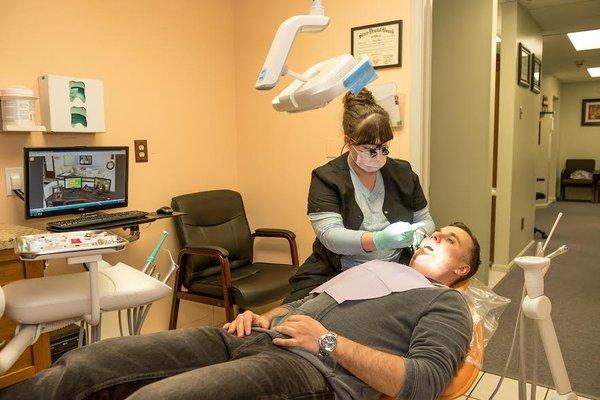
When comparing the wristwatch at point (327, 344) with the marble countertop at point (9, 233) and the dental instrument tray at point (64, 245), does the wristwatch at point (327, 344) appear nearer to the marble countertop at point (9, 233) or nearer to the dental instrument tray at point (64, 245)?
the dental instrument tray at point (64, 245)

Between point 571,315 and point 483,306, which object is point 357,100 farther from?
point 571,315

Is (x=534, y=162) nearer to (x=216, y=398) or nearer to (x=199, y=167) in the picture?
(x=199, y=167)

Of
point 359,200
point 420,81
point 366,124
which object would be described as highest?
point 420,81

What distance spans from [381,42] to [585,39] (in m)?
4.84

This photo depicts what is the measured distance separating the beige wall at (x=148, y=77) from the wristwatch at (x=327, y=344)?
1594 mm

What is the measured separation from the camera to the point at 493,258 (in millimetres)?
4379

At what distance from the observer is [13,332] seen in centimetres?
171

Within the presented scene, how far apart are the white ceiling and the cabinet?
4376 mm

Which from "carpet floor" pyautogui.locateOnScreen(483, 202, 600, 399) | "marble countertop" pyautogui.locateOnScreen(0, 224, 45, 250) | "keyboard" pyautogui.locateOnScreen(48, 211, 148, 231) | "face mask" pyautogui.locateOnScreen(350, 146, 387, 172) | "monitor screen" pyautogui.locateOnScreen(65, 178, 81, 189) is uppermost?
"face mask" pyautogui.locateOnScreen(350, 146, 387, 172)

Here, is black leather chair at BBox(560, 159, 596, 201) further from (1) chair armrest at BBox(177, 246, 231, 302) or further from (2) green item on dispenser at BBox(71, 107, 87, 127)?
(2) green item on dispenser at BBox(71, 107, 87, 127)

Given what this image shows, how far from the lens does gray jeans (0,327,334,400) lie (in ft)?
3.66

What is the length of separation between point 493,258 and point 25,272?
383 cm

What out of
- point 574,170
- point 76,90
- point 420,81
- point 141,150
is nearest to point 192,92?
point 141,150

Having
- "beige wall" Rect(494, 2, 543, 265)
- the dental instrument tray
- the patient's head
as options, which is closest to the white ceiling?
"beige wall" Rect(494, 2, 543, 265)
